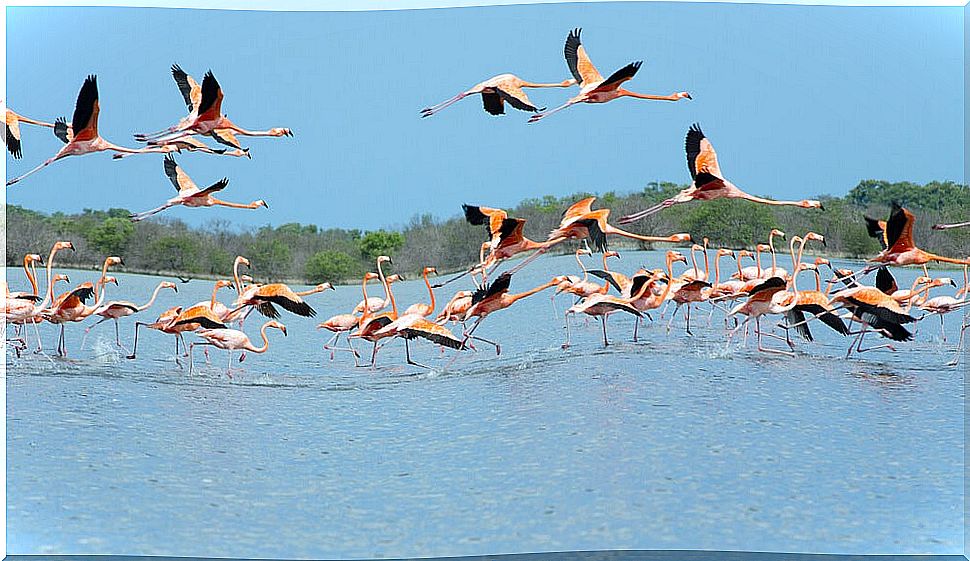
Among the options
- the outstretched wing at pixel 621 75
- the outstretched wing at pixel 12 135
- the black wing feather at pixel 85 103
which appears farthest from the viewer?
the outstretched wing at pixel 12 135

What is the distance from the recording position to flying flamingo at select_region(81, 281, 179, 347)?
4449mm

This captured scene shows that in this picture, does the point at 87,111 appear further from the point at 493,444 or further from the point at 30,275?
the point at 493,444

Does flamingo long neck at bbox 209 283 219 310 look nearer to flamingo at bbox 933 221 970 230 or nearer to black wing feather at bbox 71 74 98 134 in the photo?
black wing feather at bbox 71 74 98 134

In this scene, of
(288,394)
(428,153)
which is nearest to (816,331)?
(428,153)

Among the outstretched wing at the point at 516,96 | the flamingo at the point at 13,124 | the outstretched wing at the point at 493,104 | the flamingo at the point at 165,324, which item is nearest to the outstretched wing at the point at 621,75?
the outstretched wing at the point at 516,96

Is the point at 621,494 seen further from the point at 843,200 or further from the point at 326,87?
the point at 326,87

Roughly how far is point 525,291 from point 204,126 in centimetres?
146

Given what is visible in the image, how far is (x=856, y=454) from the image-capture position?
13.1 feet

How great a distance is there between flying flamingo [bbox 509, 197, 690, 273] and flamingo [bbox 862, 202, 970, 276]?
2.54 ft

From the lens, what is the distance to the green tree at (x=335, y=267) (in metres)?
4.57

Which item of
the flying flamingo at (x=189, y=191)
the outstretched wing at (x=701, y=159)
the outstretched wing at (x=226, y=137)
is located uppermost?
the outstretched wing at (x=226, y=137)

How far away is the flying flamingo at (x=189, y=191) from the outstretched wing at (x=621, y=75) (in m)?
1.47

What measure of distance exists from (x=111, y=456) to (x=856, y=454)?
9.03 ft

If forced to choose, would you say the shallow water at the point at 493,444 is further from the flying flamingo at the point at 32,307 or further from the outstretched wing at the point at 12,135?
the outstretched wing at the point at 12,135
